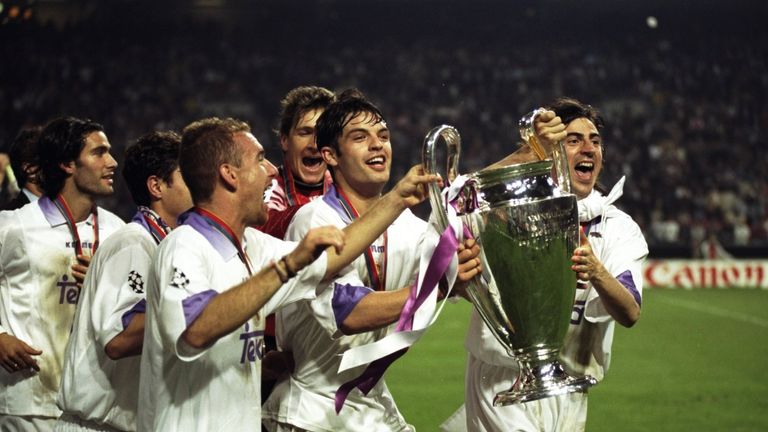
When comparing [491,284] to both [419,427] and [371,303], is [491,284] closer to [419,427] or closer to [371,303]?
[371,303]

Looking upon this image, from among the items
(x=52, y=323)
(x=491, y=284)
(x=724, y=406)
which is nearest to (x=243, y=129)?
(x=491, y=284)

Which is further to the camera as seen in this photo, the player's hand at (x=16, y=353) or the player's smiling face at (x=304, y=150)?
the player's smiling face at (x=304, y=150)

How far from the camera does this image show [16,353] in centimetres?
450

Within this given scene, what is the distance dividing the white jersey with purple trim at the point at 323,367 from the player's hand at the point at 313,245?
78 cm

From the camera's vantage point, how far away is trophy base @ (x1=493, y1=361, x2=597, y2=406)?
318 centimetres

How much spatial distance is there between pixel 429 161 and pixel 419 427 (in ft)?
19.5

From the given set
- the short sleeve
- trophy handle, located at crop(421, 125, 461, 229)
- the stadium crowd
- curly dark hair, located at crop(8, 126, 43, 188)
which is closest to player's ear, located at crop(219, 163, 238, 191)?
the short sleeve

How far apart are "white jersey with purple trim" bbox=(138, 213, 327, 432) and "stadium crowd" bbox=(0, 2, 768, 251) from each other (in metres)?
22.3

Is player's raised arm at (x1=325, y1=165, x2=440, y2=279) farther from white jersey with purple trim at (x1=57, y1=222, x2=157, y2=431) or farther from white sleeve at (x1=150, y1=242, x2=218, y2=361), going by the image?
white jersey with purple trim at (x1=57, y1=222, x2=157, y2=431)

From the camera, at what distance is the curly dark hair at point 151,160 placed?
4.17 metres

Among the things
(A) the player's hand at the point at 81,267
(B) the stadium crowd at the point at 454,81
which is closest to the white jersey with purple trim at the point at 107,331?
(A) the player's hand at the point at 81,267

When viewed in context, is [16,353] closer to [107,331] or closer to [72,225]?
[72,225]

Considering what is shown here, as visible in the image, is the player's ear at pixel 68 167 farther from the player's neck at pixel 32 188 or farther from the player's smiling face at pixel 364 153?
the player's smiling face at pixel 364 153

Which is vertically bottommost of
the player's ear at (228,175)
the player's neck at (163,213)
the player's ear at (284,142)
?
the player's neck at (163,213)
